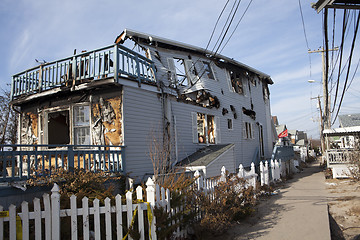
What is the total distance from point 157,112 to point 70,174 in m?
5.20

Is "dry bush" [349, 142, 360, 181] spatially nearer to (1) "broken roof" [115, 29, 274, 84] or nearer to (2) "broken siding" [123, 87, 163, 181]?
(2) "broken siding" [123, 87, 163, 181]

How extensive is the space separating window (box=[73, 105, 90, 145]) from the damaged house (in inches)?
1.4

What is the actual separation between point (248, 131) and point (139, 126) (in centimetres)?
1095

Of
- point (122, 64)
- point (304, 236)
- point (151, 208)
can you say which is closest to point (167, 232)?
point (151, 208)

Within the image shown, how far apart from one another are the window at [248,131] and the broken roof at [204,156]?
214 inches

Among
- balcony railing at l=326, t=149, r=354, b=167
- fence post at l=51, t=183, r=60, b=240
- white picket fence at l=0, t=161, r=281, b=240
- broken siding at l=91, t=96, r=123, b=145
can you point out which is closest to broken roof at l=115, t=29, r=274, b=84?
Result: broken siding at l=91, t=96, r=123, b=145

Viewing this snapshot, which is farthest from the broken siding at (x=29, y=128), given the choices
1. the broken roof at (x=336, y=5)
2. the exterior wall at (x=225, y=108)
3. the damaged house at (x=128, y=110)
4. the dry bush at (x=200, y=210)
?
the broken roof at (x=336, y=5)

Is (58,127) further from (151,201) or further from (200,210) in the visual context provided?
(151,201)

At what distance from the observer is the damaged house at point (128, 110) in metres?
9.50

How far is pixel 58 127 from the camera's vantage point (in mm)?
12078

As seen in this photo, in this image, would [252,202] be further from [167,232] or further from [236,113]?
[236,113]

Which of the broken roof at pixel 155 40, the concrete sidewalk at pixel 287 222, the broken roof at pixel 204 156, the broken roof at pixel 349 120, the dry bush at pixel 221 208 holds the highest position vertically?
the broken roof at pixel 155 40

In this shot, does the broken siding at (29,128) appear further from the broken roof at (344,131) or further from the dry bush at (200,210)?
the broken roof at (344,131)

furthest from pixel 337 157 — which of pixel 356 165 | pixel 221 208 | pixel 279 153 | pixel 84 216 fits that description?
pixel 84 216
